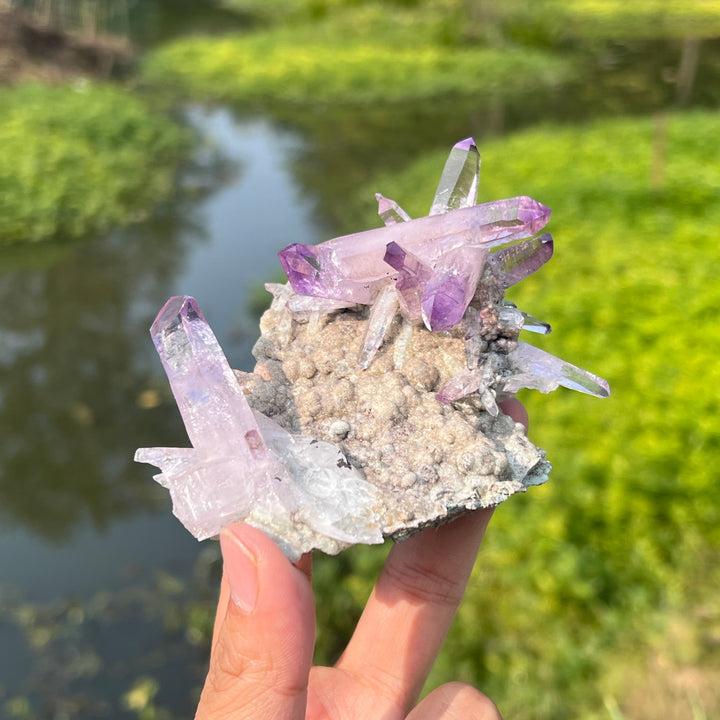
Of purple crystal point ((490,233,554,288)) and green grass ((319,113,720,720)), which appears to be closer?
purple crystal point ((490,233,554,288))

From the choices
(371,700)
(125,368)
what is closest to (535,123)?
(125,368)

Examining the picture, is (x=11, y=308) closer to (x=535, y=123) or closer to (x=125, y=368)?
(x=125, y=368)

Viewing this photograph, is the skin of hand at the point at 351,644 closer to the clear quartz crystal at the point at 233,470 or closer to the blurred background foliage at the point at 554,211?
the clear quartz crystal at the point at 233,470

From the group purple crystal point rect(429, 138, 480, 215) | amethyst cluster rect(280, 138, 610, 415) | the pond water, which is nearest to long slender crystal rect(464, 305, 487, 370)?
amethyst cluster rect(280, 138, 610, 415)

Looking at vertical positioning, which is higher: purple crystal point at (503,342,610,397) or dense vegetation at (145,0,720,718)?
purple crystal point at (503,342,610,397)

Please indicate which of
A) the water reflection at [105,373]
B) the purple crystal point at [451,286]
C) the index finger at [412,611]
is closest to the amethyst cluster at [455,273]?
the purple crystal point at [451,286]

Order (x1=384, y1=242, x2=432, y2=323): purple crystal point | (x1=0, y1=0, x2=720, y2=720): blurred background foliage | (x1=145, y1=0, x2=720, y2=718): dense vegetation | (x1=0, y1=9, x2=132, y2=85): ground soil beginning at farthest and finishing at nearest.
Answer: (x1=0, y1=9, x2=132, y2=85): ground soil < (x1=0, y1=0, x2=720, y2=720): blurred background foliage < (x1=145, y1=0, x2=720, y2=718): dense vegetation < (x1=384, y1=242, x2=432, y2=323): purple crystal point

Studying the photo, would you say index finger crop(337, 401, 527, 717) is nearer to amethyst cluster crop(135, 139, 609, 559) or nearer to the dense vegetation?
amethyst cluster crop(135, 139, 609, 559)

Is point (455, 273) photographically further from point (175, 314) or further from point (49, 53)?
point (49, 53)

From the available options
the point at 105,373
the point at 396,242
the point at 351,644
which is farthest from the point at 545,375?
the point at 105,373
